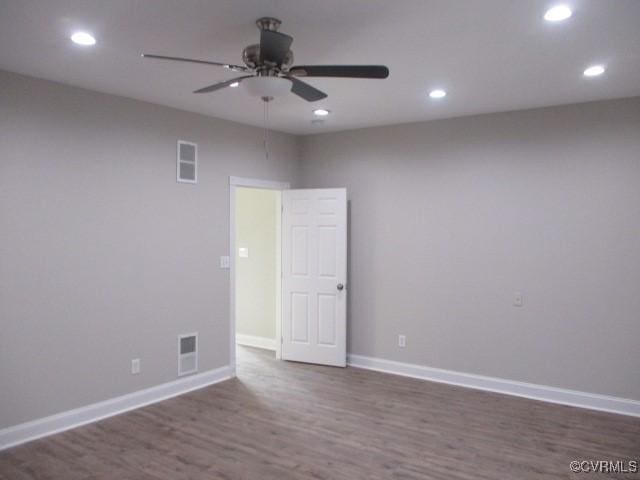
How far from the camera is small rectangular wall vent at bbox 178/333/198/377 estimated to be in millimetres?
4477

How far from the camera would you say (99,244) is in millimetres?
3846

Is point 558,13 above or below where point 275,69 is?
above

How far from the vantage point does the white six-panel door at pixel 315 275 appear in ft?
17.4

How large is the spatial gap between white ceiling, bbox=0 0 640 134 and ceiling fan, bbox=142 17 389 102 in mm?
190

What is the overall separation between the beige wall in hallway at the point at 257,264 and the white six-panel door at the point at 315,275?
0.47m

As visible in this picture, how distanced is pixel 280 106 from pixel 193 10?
1.95m

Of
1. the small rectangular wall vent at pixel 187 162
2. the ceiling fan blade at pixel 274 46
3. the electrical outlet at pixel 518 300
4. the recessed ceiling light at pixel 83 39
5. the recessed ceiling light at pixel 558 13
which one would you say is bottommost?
the electrical outlet at pixel 518 300

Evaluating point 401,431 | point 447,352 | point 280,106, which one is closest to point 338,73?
point 280,106

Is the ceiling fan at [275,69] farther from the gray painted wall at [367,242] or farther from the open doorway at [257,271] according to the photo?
the open doorway at [257,271]

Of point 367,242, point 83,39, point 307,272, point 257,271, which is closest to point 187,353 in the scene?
point 307,272

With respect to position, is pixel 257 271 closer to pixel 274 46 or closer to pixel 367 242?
pixel 367 242

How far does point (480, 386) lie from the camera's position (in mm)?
4652

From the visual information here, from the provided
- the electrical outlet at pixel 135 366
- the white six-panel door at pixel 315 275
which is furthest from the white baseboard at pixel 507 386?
the electrical outlet at pixel 135 366

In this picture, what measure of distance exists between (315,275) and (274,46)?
11.3 feet
